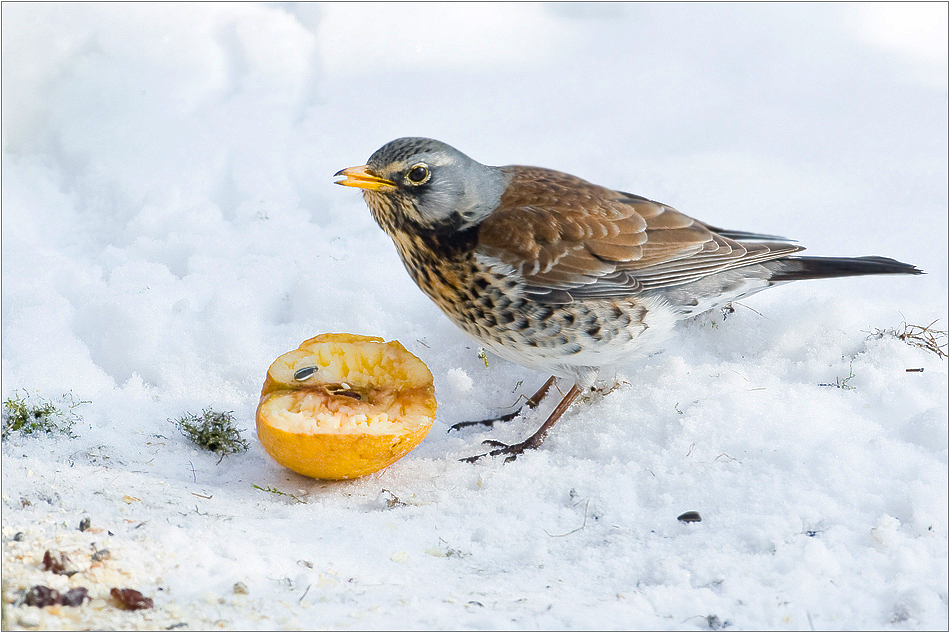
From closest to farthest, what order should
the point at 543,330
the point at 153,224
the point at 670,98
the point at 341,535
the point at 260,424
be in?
1. the point at 341,535
2. the point at 260,424
3. the point at 543,330
4. the point at 153,224
5. the point at 670,98

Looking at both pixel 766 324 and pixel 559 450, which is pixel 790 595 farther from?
pixel 766 324

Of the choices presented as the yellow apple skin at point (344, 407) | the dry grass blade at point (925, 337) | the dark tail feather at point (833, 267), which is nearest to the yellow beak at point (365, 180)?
the yellow apple skin at point (344, 407)

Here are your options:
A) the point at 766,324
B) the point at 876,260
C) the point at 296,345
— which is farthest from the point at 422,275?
the point at 876,260

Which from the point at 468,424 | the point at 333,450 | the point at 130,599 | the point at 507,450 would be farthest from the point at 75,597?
the point at 468,424

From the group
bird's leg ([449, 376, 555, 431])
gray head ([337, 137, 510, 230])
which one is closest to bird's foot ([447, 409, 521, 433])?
bird's leg ([449, 376, 555, 431])

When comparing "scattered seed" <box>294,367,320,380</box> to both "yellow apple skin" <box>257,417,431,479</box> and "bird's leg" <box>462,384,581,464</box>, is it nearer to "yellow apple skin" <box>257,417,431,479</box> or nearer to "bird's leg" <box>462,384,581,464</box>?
"yellow apple skin" <box>257,417,431,479</box>

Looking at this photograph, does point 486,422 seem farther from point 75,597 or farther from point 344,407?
point 75,597

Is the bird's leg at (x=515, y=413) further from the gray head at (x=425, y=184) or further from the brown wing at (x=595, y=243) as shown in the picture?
the gray head at (x=425, y=184)
